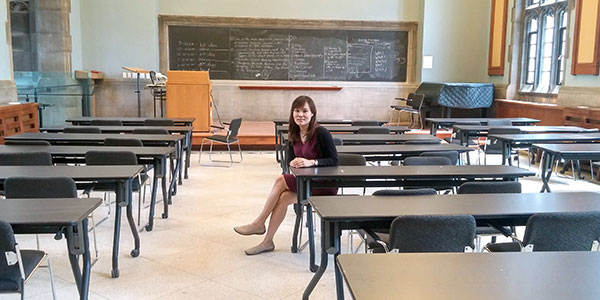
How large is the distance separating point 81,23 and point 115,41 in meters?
0.83

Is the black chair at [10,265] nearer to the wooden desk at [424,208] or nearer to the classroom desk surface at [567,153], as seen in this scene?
the wooden desk at [424,208]

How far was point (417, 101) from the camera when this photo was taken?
11.4 metres

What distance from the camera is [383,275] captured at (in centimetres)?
181

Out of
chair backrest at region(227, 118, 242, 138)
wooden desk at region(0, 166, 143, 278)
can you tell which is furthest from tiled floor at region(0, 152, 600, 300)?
chair backrest at region(227, 118, 242, 138)

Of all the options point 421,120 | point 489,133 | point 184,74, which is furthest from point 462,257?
point 421,120

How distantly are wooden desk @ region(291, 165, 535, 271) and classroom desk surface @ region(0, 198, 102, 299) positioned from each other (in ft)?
4.68

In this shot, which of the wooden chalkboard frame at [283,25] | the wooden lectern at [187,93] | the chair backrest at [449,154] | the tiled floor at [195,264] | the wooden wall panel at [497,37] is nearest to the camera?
the tiled floor at [195,264]

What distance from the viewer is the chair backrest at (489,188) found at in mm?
3369

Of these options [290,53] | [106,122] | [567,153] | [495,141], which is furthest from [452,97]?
[106,122]

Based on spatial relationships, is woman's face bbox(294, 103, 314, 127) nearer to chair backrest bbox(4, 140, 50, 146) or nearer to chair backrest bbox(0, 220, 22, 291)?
chair backrest bbox(0, 220, 22, 291)

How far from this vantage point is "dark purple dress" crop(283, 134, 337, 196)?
404cm

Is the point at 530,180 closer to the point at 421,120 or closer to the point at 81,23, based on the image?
the point at 421,120

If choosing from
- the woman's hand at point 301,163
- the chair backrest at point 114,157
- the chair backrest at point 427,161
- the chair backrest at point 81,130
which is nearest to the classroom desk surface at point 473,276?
the woman's hand at point 301,163

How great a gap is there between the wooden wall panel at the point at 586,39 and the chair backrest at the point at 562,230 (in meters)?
6.99
